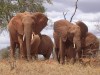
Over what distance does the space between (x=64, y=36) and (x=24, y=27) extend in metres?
1.93

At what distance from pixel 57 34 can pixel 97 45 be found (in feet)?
14.8

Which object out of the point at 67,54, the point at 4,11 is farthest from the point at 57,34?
the point at 4,11

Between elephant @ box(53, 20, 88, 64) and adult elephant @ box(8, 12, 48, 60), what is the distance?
0.89m

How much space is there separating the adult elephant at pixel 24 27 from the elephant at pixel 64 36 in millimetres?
890

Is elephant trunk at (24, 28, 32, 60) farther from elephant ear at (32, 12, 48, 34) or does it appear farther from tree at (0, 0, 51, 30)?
tree at (0, 0, 51, 30)

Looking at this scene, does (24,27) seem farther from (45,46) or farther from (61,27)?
(45,46)

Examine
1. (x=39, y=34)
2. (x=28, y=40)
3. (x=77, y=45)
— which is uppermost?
(x=28, y=40)

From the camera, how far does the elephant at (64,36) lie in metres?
18.4

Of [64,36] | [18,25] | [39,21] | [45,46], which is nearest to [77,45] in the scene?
[64,36]

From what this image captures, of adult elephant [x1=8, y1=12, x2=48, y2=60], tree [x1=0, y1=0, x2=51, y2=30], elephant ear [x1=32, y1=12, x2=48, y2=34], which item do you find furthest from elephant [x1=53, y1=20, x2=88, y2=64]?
tree [x1=0, y1=0, x2=51, y2=30]

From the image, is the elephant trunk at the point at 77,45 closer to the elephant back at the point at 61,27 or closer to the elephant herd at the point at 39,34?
the elephant herd at the point at 39,34

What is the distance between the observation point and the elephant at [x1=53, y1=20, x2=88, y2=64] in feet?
60.3

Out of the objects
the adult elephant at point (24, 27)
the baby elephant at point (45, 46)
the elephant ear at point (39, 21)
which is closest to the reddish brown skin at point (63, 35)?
the elephant ear at point (39, 21)

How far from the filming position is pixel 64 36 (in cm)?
1895
